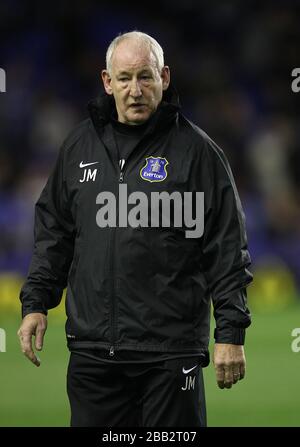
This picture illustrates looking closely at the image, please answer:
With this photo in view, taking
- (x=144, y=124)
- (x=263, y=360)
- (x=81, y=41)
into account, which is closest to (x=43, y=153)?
(x=81, y=41)

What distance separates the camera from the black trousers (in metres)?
4.16

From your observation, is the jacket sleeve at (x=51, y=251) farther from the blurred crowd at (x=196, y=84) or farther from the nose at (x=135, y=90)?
the blurred crowd at (x=196, y=84)

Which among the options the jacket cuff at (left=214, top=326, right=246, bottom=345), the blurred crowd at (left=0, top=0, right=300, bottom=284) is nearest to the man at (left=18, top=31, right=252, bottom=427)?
the jacket cuff at (left=214, top=326, right=246, bottom=345)

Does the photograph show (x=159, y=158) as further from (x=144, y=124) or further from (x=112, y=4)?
(x=112, y=4)

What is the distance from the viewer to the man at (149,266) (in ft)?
13.7

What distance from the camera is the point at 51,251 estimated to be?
14.6 ft

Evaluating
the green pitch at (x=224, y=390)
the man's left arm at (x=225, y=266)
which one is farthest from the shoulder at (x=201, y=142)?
the green pitch at (x=224, y=390)

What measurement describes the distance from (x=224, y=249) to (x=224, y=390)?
4.27 metres

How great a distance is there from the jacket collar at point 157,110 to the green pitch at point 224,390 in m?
2.77

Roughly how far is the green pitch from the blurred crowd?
2.80 metres

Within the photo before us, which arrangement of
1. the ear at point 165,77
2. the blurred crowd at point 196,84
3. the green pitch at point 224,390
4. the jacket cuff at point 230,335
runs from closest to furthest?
the jacket cuff at point 230,335 → the ear at point 165,77 → the green pitch at point 224,390 → the blurred crowd at point 196,84

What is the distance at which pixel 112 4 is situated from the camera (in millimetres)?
16844

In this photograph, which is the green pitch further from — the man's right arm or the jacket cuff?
the jacket cuff

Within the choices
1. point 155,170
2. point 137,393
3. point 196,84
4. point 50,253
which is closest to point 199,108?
point 196,84
